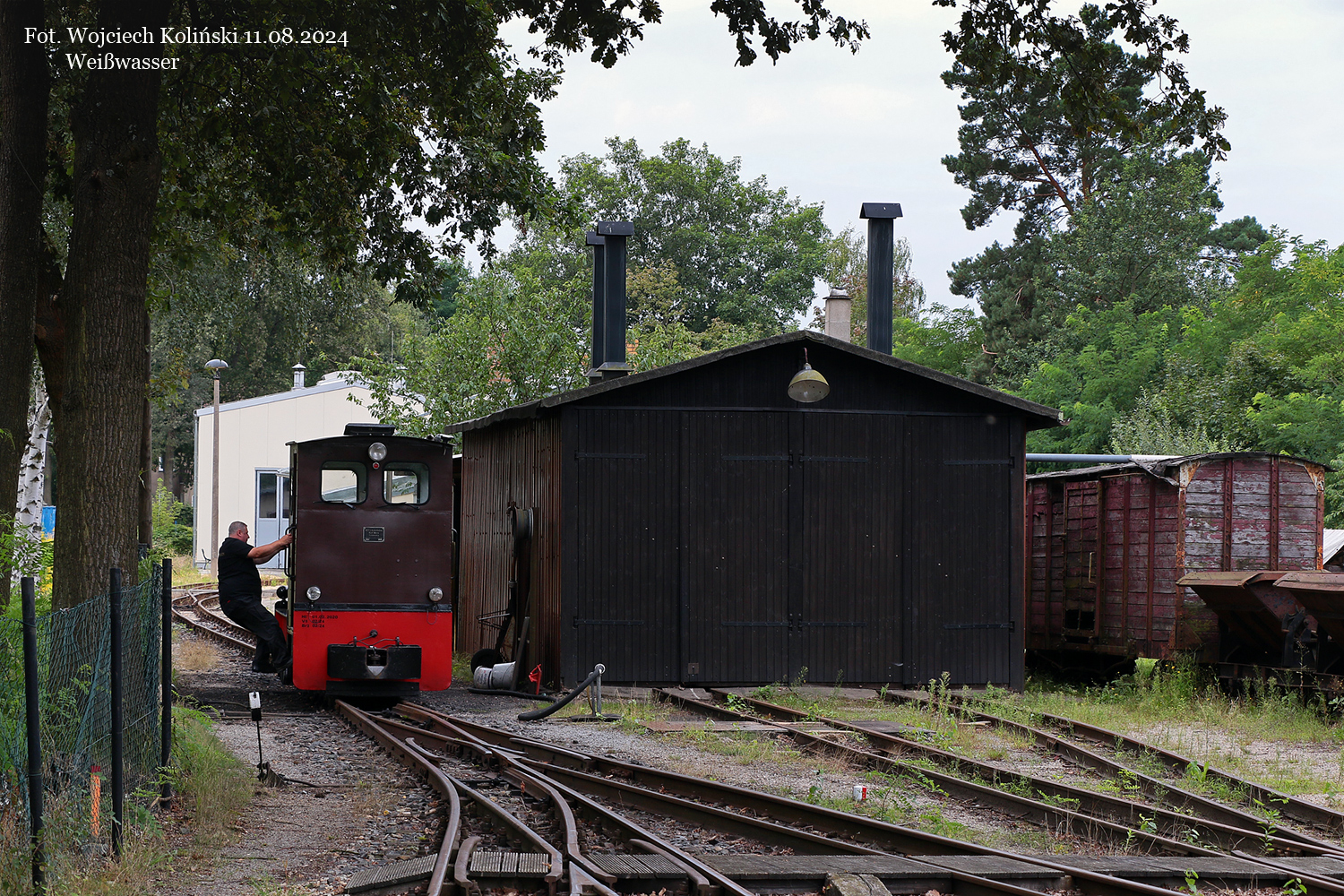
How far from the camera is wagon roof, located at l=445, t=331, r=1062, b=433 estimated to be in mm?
15953

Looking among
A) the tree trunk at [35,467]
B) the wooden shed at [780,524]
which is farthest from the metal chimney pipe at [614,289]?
the tree trunk at [35,467]

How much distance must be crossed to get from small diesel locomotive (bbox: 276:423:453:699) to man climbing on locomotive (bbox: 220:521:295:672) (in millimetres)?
1147

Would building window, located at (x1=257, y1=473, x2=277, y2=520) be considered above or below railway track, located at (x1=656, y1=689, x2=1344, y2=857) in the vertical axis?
above

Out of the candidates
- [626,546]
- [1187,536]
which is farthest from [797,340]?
[1187,536]

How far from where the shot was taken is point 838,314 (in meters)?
21.0

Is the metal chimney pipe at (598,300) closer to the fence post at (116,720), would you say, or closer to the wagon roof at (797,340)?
the wagon roof at (797,340)

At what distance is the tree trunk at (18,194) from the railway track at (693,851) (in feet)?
15.1

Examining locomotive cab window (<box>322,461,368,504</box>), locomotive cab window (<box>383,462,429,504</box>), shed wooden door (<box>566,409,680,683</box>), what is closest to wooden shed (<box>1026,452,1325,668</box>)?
shed wooden door (<box>566,409,680,683</box>)

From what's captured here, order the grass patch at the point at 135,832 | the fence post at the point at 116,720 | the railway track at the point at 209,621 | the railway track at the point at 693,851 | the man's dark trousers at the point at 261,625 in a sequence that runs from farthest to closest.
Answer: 1. the railway track at the point at 209,621
2. the man's dark trousers at the point at 261,625
3. the fence post at the point at 116,720
4. the railway track at the point at 693,851
5. the grass patch at the point at 135,832

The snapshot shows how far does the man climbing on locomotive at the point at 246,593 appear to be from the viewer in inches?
622

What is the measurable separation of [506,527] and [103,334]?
9.94 meters

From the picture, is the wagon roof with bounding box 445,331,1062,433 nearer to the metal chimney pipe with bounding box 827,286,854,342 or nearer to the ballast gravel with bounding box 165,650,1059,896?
the ballast gravel with bounding box 165,650,1059,896

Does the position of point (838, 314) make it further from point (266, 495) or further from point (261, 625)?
point (266, 495)

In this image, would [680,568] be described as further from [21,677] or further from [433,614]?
[21,677]
